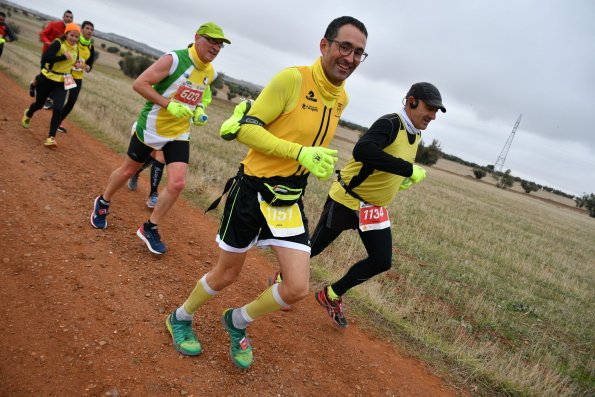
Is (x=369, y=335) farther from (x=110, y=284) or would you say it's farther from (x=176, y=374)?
(x=110, y=284)

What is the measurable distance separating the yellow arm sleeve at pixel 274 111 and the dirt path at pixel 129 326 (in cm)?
175

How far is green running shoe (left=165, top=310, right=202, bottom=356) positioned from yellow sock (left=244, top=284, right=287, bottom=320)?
54 cm

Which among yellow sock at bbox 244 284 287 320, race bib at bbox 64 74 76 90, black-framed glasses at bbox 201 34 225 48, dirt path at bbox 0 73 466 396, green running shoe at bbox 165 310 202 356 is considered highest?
black-framed glasses at bbox 201 34 225 48

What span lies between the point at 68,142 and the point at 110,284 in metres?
6.09

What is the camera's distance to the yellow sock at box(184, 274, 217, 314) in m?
3.04

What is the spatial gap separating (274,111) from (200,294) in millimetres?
1510

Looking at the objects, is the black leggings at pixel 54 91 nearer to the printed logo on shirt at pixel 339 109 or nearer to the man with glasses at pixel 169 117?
the man with glasses at pixel 169 117

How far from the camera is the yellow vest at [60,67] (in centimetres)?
785

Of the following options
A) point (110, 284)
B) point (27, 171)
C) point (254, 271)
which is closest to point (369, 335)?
point (254, 271)

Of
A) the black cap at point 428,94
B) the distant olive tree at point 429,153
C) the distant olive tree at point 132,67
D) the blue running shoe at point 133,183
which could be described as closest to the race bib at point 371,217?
the black cap at point 428,94

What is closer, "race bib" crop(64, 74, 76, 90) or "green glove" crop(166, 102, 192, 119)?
"green glove" crop(166, 102, 192, 119)

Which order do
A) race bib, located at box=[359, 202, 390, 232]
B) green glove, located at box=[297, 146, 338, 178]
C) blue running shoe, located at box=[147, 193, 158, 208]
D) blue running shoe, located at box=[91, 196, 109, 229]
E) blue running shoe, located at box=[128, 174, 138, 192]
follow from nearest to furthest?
green glove, located at box=[297, 146, 338, 178] → race bib, located at box=[359, 202, 390, 232] → blue running shoe, located at box=[91, 196, 109, 229] → blue running shoe, located at box=[147, 193, 158, 208] → blue running shoe, located at box=[128, 174, 138, 192]

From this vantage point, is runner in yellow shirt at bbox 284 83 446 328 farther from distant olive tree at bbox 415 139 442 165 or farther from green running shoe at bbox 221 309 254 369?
distant olive tree at bbox 415 139 442 165

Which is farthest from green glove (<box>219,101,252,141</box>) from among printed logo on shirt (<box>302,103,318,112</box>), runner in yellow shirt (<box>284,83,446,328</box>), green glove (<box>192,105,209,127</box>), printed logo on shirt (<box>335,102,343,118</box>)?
green glove (<box>192,105,209,127</box>)
